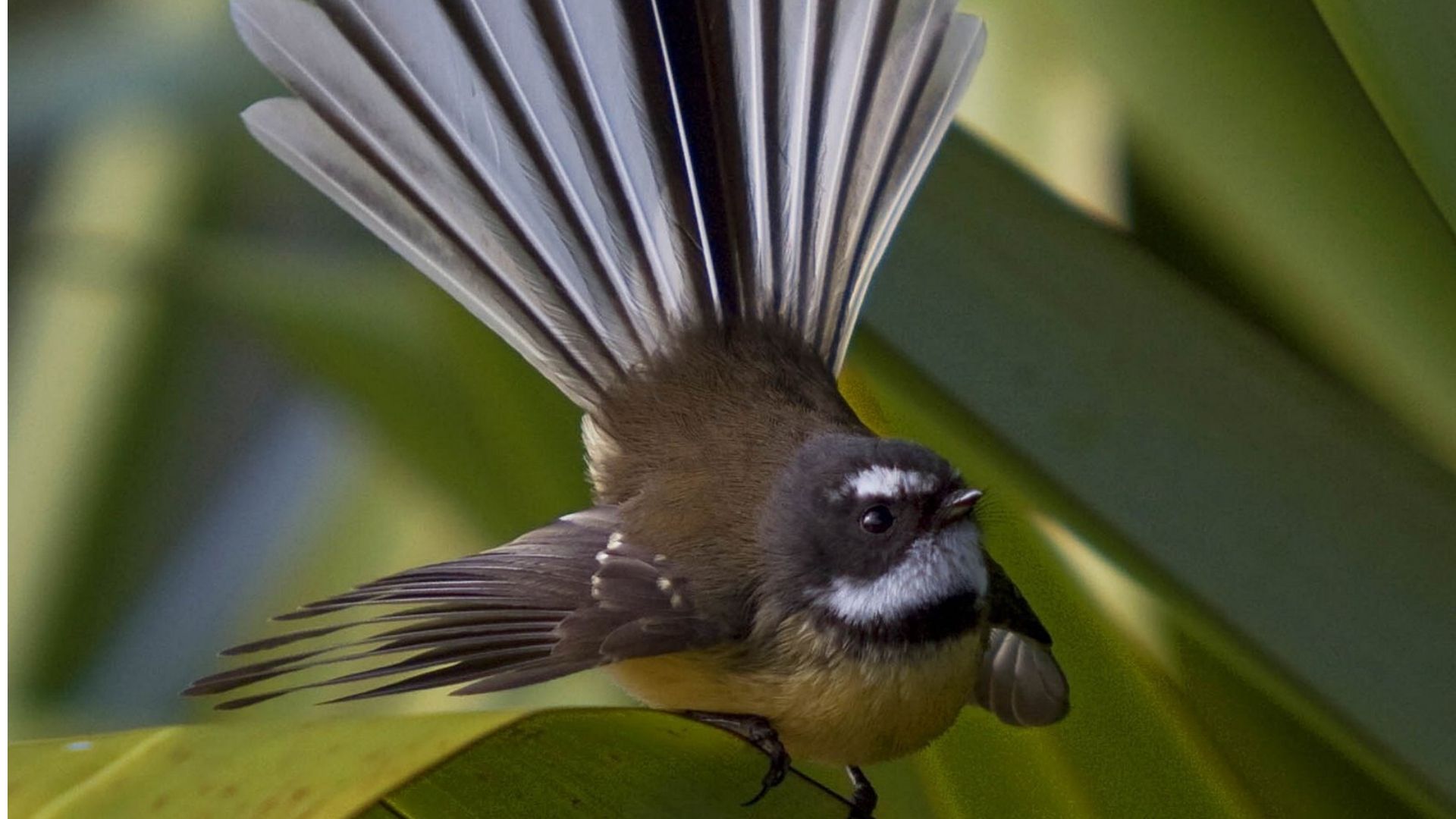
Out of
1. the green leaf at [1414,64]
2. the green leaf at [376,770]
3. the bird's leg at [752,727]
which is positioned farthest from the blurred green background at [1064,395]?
the green leaf at [376,770]

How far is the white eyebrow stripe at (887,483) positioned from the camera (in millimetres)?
1186

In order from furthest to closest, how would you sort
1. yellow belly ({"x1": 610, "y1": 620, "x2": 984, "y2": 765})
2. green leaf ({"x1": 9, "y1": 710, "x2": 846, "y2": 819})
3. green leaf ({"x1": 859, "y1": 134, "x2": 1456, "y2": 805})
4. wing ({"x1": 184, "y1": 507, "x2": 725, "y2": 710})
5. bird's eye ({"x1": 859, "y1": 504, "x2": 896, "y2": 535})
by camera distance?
bird's eye ({"x1": 859, "y1": 504, "x2": 896, "y2": 535})
yellow belly ({"x1": 610, "y1": 620, "x2": 984, "y2": 765})
wing ({"x1": 184, "y1": 507, "x2": 725, "y2": 710})
green leaf ({"x1": 859, "y1": 134, "x2": 1456, "y2": 805})
green leaf ({"x1": 9, "y1": 710, "x2": 846, "y2": 819})

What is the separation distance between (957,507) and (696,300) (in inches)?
12.0

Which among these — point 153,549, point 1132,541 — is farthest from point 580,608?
point 153,549

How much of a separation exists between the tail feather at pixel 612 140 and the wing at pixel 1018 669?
0.82ft

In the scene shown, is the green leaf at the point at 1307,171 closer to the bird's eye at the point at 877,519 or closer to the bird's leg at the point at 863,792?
the bird's eye at the point at 877,519

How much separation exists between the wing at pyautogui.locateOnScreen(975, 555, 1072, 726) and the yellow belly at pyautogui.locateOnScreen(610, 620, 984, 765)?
41 millimetres

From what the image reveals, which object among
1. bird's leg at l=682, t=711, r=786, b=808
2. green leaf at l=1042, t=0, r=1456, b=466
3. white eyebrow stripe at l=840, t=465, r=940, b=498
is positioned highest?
green leaf at l=1042, t=0, r=1456, b=466

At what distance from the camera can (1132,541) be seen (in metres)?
0.81

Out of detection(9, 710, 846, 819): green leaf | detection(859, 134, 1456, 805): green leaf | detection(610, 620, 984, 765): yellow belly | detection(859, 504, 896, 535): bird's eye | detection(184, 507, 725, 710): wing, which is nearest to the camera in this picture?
detection(9, 710, 846, 819): green leaf

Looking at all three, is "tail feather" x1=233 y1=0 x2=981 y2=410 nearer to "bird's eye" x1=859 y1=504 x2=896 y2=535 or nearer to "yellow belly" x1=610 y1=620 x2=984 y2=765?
"bird's eye" x1=859 y1=504 x2=896 y2=535

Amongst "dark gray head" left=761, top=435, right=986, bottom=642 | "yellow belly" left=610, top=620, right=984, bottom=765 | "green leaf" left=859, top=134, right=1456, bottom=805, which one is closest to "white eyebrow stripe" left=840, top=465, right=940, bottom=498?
"dark gray head" left=761, top=435, right=986, bottom=642

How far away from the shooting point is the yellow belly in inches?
43.3

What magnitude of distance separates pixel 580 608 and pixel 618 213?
0.33m
